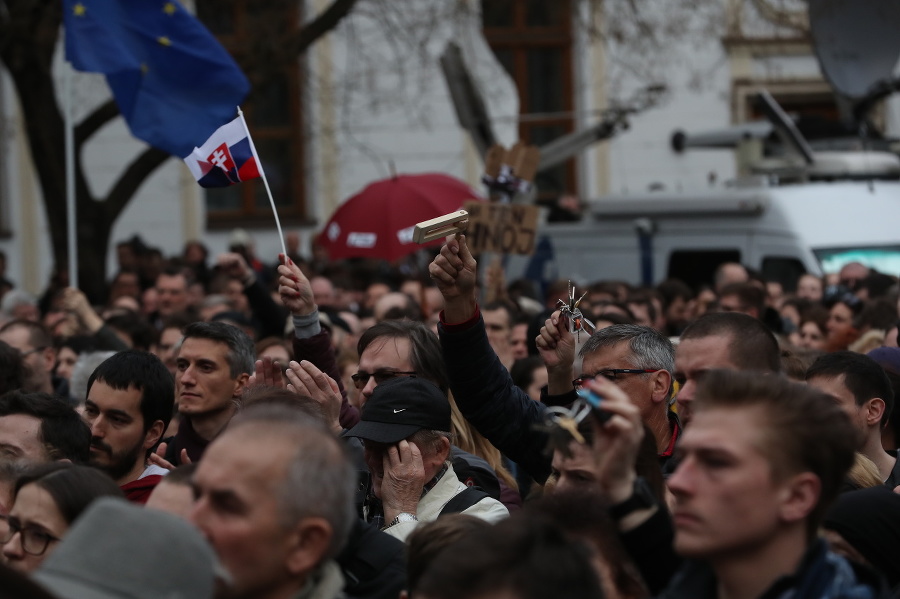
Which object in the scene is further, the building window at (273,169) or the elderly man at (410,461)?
the building window at (273,169)

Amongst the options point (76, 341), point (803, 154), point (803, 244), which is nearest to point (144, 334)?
point (76, 341)

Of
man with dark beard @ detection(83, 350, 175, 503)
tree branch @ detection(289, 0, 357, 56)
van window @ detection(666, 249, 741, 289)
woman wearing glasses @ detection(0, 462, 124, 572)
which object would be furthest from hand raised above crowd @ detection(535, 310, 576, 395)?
tree branch @ detection(289, 0, 357, 56)

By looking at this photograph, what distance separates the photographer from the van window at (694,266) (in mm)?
12766

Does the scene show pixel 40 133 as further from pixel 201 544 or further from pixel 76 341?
pixel 201 544

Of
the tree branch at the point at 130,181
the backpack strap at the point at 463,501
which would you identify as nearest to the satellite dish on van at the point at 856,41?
the tree branch at the point at 130,181

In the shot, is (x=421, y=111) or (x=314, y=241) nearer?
(x=314, y=241)

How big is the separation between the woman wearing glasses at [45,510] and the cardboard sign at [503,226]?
5067 millimetres

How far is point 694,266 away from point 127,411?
8523 millimetres

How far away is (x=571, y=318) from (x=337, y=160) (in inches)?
622

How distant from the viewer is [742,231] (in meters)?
12.3

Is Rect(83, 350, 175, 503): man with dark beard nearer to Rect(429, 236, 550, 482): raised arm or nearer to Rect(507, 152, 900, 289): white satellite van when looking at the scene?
Rect(429, 236, 550, 482): raised arm

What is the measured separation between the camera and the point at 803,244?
11617 mm

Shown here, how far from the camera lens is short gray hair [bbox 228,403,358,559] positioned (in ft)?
8.84

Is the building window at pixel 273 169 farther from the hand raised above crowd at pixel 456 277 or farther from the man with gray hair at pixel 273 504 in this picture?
the man with gray hair at pixel 273 504
